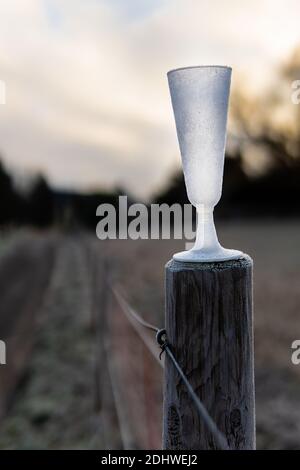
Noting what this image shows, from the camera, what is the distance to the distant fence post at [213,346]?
1234 mm

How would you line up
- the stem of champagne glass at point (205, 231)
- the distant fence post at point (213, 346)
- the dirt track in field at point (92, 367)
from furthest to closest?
the dirt track in field at point (92, 367)
the stem of champagne glass at point (205, 231)
the distant fence post at point (213, 346)

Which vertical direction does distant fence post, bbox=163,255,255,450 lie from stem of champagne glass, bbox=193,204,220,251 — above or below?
below

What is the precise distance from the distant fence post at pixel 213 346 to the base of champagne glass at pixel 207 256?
1 cm

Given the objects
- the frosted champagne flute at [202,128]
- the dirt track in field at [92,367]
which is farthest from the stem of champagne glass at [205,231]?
the dirt track in field at [92,367]

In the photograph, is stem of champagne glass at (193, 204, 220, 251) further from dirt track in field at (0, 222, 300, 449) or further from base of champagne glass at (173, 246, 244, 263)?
dirt track in field at (0, 222, 300, 449)

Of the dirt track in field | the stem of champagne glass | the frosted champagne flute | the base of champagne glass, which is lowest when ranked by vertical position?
the dirt track in field

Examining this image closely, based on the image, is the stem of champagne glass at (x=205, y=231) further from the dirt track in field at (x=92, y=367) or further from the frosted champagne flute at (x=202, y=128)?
the dirt track in field at (x=92, y=367)

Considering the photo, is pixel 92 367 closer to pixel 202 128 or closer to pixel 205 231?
pixel 205 231

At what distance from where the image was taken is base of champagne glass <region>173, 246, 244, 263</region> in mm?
1284

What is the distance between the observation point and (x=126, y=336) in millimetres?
4086

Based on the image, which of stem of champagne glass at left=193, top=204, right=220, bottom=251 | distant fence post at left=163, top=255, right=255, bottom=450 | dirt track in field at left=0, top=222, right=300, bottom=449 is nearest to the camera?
distant fence post at left=163, top=255, right=255, bottom=450

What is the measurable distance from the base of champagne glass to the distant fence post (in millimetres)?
11

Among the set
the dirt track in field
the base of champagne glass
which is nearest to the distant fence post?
the base of champagne glass
